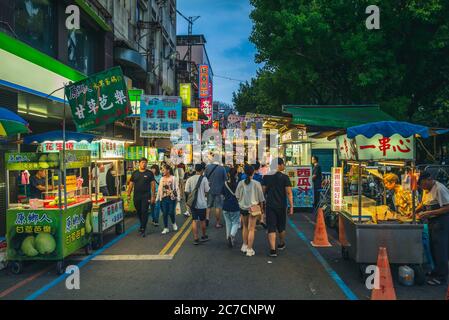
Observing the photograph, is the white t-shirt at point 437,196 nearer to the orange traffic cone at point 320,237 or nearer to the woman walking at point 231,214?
the orange traffic cone at point 320,237

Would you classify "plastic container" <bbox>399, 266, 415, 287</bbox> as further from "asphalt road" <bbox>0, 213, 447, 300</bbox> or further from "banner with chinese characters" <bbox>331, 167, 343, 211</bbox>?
"banner with chinese characters" <bbox>331, 167, 343, 211</bbox>

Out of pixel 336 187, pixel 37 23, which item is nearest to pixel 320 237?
pixel 336 187

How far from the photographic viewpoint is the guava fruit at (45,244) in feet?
23.8

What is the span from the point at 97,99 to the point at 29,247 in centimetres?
367

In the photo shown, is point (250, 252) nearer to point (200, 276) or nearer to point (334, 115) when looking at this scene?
point (200, 276)

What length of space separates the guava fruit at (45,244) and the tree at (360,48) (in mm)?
14442

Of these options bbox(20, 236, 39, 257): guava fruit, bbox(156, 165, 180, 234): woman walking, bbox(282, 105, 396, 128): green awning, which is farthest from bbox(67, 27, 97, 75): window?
bbox(20, 236, 39, 257): guava fruit

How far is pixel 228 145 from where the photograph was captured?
31750 mm

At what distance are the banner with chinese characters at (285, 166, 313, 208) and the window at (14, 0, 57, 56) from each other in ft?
33.0

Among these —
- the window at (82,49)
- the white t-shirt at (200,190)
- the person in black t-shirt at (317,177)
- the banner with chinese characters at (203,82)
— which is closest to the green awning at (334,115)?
the person in black t-shirt at (317,177)

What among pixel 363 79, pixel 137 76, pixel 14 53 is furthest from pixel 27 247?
pixel 137 76
